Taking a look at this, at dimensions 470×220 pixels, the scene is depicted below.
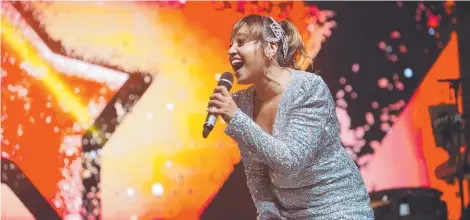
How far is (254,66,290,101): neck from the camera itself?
1598mm

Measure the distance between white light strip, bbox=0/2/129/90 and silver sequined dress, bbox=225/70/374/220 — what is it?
7.47 feet

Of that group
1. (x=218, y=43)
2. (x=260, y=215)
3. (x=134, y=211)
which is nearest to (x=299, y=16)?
(x=218, y=43)

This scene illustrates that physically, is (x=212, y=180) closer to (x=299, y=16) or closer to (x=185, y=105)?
(x=185, y=105)

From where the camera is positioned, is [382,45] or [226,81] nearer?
[226,81]

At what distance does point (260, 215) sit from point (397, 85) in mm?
2549

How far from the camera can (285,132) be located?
1467 millimetres

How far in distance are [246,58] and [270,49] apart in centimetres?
8

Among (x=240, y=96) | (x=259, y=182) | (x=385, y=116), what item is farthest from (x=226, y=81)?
(x=385, y=116)

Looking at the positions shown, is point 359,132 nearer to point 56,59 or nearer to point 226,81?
point 56,59

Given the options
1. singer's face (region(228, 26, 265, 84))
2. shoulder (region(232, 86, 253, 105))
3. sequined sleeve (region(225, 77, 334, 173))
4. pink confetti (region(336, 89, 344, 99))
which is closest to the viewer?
sequined sleeve (region(225, 77, 334, 173))

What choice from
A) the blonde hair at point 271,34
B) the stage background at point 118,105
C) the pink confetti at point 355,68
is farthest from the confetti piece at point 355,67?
the blonde hair at point 271,34

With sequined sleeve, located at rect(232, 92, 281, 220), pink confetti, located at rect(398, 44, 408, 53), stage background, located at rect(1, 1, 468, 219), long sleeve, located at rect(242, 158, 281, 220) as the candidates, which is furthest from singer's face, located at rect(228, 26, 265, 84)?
pink confetti, located at rect(398, 44, 408, 53)

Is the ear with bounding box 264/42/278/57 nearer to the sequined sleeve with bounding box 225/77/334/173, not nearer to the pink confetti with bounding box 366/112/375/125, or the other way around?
the sequined sleeve with bounding box 225/77/334/173

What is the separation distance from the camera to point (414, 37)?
4.00 m
